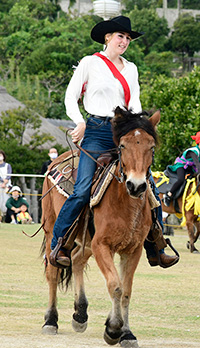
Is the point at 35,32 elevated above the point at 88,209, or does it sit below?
below

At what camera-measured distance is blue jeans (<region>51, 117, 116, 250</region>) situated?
7656 mm

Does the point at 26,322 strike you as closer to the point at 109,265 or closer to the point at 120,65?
the point at 109,265

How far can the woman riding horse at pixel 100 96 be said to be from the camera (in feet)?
25.7

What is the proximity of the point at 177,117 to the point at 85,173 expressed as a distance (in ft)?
83.4

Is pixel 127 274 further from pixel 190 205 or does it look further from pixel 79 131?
pixel 190 205

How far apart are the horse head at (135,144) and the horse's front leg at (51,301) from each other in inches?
62.6

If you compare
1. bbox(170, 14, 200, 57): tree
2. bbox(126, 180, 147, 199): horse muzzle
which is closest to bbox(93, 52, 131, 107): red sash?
bbox(126, 180, 147, 199): horse muzzle

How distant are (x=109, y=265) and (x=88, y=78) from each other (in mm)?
1943

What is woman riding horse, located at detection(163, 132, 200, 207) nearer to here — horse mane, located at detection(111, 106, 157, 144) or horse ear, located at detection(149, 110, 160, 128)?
horse ear, located at detection(149, 110, 160, 128)

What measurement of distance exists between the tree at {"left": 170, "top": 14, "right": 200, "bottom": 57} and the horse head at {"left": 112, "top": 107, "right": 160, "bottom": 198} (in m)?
85.7

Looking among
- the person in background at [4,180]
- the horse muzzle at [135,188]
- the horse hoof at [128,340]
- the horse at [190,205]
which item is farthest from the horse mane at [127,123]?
the person in background at [4,180]

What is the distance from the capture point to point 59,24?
267 ft

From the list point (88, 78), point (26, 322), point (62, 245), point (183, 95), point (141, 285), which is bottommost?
point (183, 95)

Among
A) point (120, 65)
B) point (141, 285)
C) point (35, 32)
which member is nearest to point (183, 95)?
point (141, 285)
